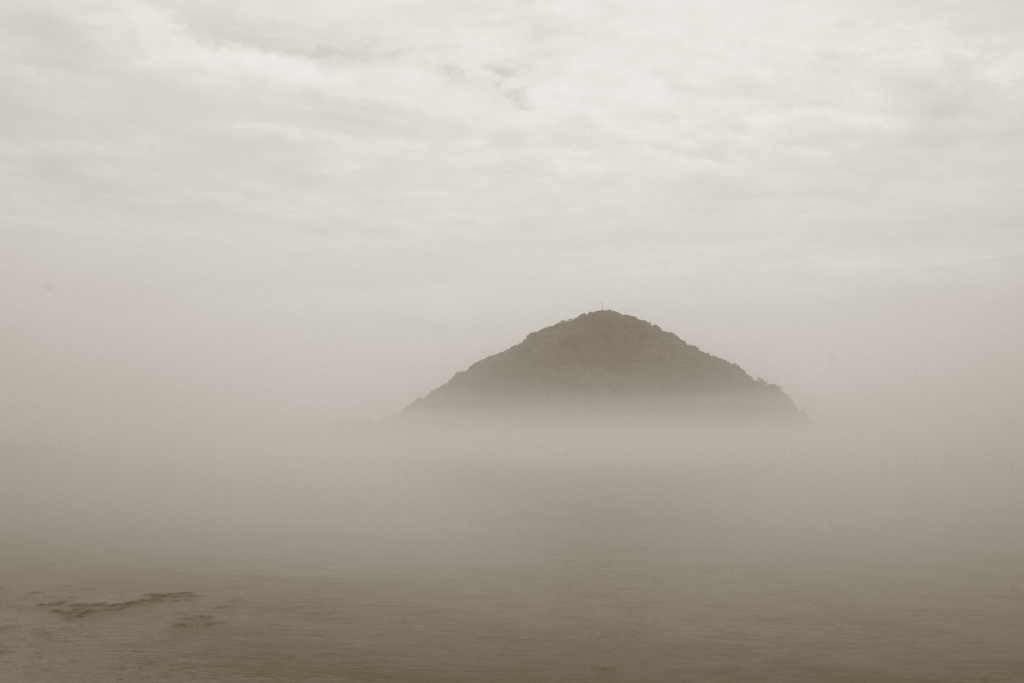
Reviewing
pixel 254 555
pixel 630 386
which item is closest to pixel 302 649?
pixel 254 555

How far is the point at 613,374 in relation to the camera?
467 feet

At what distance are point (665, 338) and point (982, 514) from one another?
101380 millimetres

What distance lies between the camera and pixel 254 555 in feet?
104

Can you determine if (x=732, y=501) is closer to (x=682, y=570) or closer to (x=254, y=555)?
(x=682, y=570)

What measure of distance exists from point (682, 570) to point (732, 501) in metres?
26.7

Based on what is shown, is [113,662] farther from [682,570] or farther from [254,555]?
[682,570]

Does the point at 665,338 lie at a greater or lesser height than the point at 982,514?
greater

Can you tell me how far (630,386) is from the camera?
144 metres

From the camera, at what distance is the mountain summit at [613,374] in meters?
142

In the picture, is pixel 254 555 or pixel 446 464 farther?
pixel 446 464

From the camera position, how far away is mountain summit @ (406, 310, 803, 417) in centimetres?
14162

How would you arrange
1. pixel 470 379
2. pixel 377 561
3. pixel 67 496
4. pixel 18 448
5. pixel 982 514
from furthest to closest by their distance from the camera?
pixel 470 379 < pixel 18 448 < pixel 67 496 < pixel 982 514 < pixel 377 561

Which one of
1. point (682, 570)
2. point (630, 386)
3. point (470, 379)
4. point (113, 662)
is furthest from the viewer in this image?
point (470, 379)

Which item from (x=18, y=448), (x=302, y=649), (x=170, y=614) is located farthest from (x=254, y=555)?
(x=18, y=448)
